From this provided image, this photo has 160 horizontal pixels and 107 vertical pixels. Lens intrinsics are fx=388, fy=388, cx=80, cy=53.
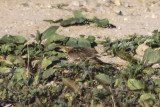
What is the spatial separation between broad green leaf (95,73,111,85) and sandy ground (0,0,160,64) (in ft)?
3.51

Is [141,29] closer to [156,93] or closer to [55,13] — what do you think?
[55,13]

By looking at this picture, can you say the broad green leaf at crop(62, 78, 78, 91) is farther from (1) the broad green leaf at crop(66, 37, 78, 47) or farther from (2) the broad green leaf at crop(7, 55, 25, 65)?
(1) the broad green leaf at crop(66, 37, 78, 47)

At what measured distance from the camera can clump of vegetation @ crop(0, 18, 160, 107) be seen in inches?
102

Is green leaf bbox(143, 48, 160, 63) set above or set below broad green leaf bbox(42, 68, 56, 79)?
above

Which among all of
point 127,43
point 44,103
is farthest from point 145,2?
point 44,103

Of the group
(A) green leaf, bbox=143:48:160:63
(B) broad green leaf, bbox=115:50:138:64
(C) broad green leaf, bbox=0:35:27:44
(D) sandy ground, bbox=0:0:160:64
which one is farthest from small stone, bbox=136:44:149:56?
(C) broad green leaf, bbox=0:35:27:44

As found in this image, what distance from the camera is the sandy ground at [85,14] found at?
4.05m

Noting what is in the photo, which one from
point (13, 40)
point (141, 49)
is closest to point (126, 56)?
point (141, 49)

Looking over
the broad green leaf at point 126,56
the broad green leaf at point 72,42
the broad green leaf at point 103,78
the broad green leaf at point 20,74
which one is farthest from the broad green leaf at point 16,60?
the broad green leaf at point 126,56

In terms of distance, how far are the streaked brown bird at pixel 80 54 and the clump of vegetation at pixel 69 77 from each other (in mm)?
53

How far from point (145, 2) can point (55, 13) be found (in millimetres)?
1528

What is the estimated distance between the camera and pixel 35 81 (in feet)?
9.32

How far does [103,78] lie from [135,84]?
0.25m

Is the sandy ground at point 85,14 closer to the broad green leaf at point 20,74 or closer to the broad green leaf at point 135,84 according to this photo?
the broad green leaf at point 20,74
